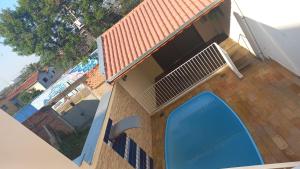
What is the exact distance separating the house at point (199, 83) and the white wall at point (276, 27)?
42 millimetres

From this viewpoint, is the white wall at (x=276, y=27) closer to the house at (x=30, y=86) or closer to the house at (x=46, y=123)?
the house at (x=46, y=123)

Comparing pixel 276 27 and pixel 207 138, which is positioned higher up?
pixel 276 27

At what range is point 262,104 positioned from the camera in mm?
10773

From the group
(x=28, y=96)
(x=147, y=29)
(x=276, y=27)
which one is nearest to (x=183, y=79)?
(x=147, y=29)

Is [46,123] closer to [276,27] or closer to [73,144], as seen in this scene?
[73,144]

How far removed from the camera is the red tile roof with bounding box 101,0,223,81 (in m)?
12.2

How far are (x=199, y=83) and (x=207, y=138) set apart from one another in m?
4.77

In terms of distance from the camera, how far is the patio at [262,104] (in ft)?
29.5

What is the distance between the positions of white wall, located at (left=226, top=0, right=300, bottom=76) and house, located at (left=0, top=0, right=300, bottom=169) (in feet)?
0.14

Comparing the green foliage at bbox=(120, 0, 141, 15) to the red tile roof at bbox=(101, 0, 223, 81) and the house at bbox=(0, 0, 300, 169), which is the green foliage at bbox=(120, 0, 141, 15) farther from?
the red tile roof at bbox=(101, 0, 223, 81)

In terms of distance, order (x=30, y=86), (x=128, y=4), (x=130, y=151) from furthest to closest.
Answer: (x=30, y=86)
(x=128, y=4)
(x=130, y=151)

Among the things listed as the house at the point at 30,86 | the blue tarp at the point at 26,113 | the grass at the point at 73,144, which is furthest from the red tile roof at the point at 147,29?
the house at the point at 30,86

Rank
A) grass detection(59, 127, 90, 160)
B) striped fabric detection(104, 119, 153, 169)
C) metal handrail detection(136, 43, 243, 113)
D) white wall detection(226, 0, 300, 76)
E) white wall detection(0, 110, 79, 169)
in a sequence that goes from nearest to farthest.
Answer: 1. white wall detection(0, 110, 79, 169)
2. white wall detection(226, 0, 300, 76)
3. striped fabric detection(104, 119, 153, 169)
4. metal handrail detection(136, 43, 243, 113)
5. grass detection(59, 127, 90, 160)

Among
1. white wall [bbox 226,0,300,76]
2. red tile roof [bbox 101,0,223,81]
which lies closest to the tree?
red tile roof [bbox 101,0,223,81]
